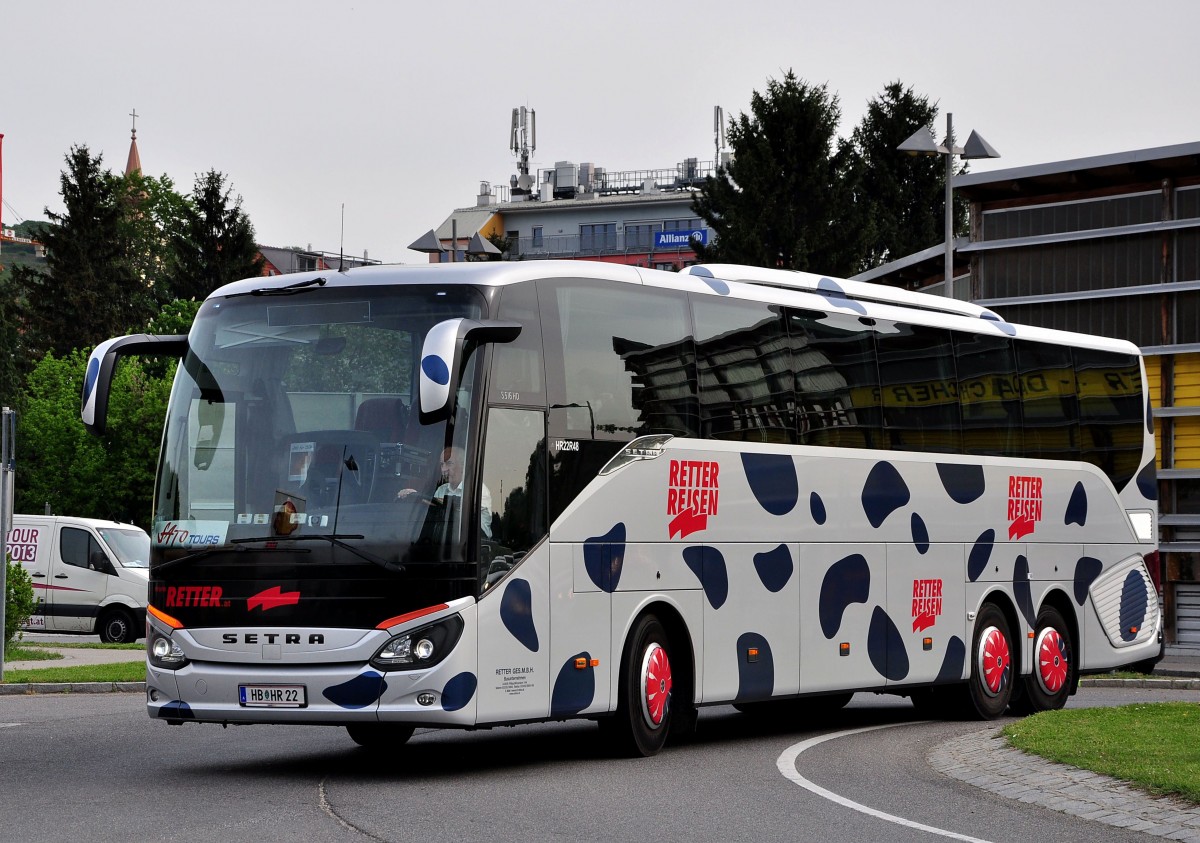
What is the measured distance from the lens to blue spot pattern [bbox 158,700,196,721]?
12.7m

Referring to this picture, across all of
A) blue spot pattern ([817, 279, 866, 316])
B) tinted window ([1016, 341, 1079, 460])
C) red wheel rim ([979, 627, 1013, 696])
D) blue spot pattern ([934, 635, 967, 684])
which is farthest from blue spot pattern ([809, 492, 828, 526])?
tinted window ([1016, 341, 1079, 460])

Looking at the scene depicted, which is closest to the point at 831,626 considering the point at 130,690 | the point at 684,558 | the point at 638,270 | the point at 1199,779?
the point at 684,558

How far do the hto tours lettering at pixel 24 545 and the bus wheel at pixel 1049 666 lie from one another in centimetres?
2114

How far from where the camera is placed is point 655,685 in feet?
46.5

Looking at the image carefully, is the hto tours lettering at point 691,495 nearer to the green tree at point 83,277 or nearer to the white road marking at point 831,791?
the white road marking at point 831,791

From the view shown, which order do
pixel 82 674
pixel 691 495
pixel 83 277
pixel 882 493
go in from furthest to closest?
pixel 83 277 < pixel 82 674 < pixel 882 493 < pixel 691 495

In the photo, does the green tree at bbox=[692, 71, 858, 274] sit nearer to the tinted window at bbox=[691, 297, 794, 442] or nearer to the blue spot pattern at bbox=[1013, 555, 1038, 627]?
the blue spot pattern at bbox=[1013, 555, 1038, 627]

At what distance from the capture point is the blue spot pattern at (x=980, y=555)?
60.9 feet

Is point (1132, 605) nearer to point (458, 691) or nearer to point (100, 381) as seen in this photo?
point (458, 691)

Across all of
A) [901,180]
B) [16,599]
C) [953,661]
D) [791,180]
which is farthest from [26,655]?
[901,180]

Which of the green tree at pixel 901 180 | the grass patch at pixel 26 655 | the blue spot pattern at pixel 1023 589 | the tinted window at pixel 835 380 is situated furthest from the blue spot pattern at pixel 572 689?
the green tree at pixel 901 180

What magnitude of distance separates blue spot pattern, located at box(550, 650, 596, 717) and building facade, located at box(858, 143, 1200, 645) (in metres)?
22.0

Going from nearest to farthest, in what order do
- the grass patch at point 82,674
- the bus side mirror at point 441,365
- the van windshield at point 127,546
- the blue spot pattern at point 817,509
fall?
the bus side mirror at point 441,365 < the blue spot pattern at point 817,509 < the grass patch at point 82,674 < the van windshield at point 127,546

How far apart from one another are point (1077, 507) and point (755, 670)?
6.26m
